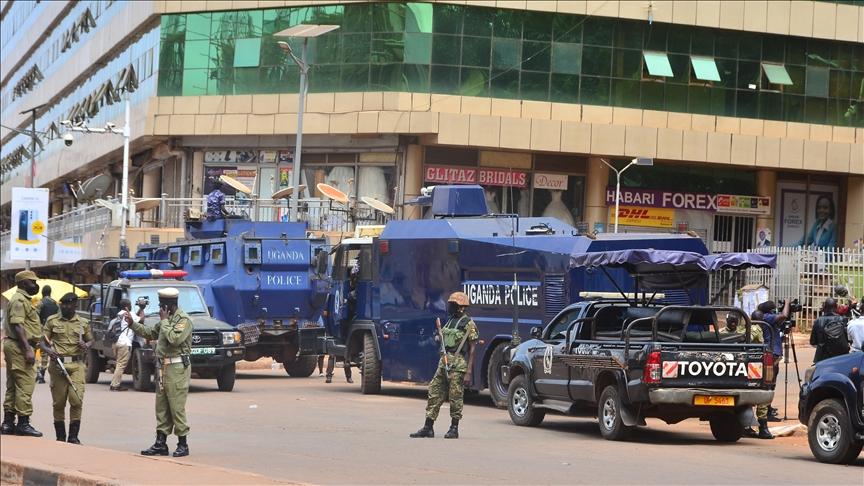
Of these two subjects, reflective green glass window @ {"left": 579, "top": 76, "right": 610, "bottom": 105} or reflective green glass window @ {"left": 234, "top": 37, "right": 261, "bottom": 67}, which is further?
reflective green glass window @ {"left": 234, "top": 37, "right": 261, "bottom": 67}

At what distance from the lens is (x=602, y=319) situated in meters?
17.6

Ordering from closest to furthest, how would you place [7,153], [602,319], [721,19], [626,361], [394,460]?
1. [394,460]
2. [626,361]
3. [602,319]
4. [721,19]
5. [7,153]

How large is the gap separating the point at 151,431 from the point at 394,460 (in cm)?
449

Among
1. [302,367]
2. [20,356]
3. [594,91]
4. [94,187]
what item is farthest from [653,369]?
[94,187]

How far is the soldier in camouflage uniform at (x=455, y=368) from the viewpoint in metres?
16.2

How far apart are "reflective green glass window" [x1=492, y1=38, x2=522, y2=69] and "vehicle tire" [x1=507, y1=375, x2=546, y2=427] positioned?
26.0 meters

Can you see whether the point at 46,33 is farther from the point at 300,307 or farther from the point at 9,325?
the point at 9,325

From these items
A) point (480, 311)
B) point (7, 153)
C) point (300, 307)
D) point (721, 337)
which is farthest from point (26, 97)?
point (721, 337)

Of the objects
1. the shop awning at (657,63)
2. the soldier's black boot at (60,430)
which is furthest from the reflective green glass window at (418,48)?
the soldier's black boot at (60,430)

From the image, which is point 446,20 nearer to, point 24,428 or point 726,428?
point 726,428

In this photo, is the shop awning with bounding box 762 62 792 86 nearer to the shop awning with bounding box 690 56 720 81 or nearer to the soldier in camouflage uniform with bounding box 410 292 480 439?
the shop awning with bounding box 690 56 720 81

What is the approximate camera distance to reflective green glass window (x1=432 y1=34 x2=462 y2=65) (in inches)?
1715

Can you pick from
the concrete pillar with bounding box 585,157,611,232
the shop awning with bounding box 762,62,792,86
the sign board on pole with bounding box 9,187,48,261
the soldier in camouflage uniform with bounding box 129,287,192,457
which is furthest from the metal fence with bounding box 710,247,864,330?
the sign board on pole with bounding box 9,187,48,261

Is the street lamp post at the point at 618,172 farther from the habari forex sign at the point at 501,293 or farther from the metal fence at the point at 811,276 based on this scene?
the habari forex sign at the point at 501,293
